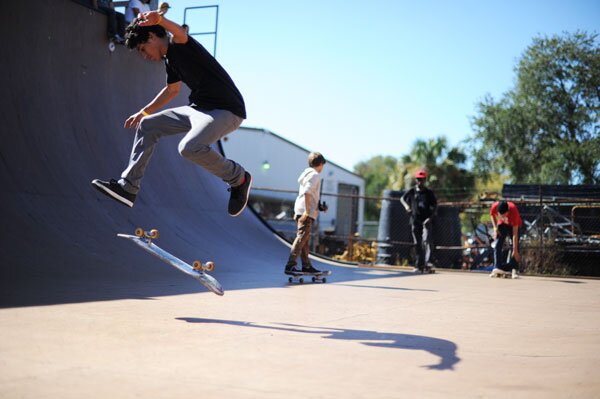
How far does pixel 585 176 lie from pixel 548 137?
345cm

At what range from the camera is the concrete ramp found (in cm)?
607

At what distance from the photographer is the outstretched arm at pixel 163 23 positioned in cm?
410

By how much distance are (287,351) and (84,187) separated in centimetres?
581

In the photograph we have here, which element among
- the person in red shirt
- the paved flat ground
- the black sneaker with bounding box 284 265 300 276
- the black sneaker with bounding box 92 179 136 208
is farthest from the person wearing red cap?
the black sneaker with bounding box 92 179 136 208

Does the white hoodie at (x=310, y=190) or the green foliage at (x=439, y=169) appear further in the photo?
the green foliage at (x=439, y=169)

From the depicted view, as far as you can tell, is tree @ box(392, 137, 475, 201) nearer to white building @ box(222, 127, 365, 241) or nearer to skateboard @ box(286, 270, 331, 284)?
white building @ box(222, 127, 365, 241)

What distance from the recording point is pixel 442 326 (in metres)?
4.09

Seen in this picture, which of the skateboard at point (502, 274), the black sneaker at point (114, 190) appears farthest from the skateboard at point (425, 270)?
the black sneaker at point (114, 190)

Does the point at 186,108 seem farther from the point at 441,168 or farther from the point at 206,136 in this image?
the point at 441,168

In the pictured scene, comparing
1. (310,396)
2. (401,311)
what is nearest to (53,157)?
(401,311)

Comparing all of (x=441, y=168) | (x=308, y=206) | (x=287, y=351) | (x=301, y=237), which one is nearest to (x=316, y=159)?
(x=308, y=206)

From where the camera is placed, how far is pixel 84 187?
8016 millimetres

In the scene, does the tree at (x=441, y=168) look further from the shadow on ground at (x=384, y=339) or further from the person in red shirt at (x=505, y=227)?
the shadow on ground at (x=384, y=339)

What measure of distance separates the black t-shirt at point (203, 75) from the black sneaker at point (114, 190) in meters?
0.86
